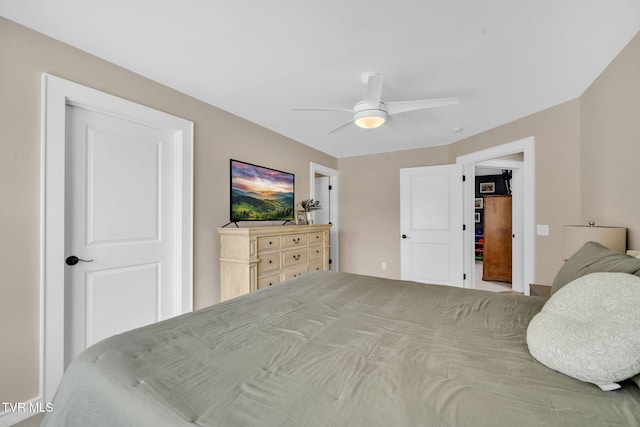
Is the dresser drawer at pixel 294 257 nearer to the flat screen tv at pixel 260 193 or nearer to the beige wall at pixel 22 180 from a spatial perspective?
the flat screen tv at pixel 260 193

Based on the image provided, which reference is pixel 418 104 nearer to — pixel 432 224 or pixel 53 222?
pixel 432 224

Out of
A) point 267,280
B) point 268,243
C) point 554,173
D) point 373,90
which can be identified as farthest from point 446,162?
point 267,280

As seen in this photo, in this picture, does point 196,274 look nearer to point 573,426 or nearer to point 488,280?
point 573,426

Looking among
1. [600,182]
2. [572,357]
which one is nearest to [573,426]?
[572,357]

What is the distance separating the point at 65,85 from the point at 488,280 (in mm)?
6334

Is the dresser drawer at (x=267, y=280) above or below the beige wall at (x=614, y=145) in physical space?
below

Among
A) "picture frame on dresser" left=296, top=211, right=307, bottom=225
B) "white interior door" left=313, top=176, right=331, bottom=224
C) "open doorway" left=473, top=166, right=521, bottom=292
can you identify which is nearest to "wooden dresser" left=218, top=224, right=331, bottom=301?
"picture frame on dresser" left=296, top=211, right=307, bottom=225

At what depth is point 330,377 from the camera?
83cm

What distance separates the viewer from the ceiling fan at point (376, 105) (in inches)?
83.5

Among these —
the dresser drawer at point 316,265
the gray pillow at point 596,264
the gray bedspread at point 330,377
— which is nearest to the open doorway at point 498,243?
the dresser drawer at point 316,265

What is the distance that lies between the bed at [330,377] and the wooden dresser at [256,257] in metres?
1.33

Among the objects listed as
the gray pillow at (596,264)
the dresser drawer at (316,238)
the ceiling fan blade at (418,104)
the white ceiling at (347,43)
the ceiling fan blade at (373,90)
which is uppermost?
the white ceiling at (347,43)

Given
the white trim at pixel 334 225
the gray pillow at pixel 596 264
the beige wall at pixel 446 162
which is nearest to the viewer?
the gray pillow at pixel 596 264

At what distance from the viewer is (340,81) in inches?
90.0
